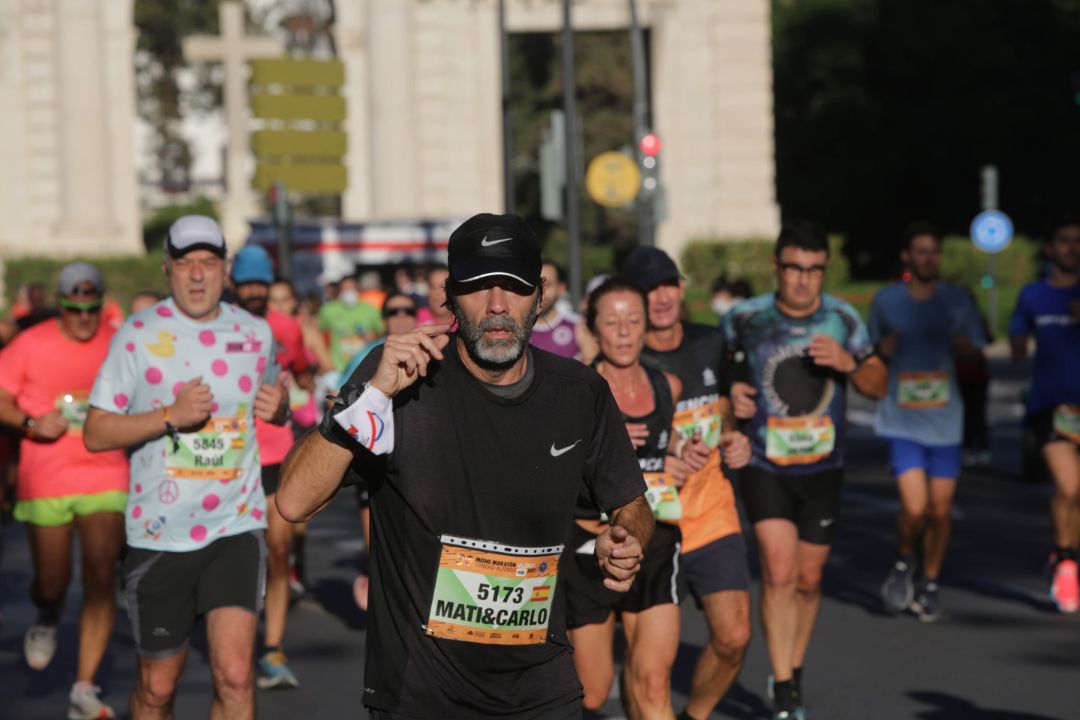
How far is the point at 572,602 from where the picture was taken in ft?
23.2

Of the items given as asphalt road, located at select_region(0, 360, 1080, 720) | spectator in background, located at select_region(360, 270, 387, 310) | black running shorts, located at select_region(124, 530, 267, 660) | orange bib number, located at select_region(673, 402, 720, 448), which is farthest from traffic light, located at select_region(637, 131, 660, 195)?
black running shorts, located at select_region(124, 530, 267, 660)

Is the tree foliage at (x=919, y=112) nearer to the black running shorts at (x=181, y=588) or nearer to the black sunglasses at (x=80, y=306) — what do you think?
the black sunglasses at (x=80, y=306)

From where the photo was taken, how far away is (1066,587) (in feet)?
34.0

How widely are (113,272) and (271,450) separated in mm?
34789

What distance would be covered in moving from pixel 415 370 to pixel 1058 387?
702 cm

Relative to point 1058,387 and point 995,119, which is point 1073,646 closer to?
point 1058,387

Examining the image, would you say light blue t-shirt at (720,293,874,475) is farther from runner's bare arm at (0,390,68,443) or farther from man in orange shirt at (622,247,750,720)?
runner's bare arm at (0,390,68,443)

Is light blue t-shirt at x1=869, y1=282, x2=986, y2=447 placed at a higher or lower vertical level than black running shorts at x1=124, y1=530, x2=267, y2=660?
higher

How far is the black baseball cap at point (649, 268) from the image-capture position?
302 inches

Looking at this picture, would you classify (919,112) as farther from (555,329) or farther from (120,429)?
(120,429)

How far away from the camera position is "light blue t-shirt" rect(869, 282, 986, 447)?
423 inches

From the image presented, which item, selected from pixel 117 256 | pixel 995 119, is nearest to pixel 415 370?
pixel 117 256

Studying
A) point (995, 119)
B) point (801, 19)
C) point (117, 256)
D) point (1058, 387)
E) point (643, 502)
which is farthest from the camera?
point (801, 19)

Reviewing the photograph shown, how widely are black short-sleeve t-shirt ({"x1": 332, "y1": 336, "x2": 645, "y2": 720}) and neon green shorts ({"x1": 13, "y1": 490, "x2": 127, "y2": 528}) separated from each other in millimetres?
4198
